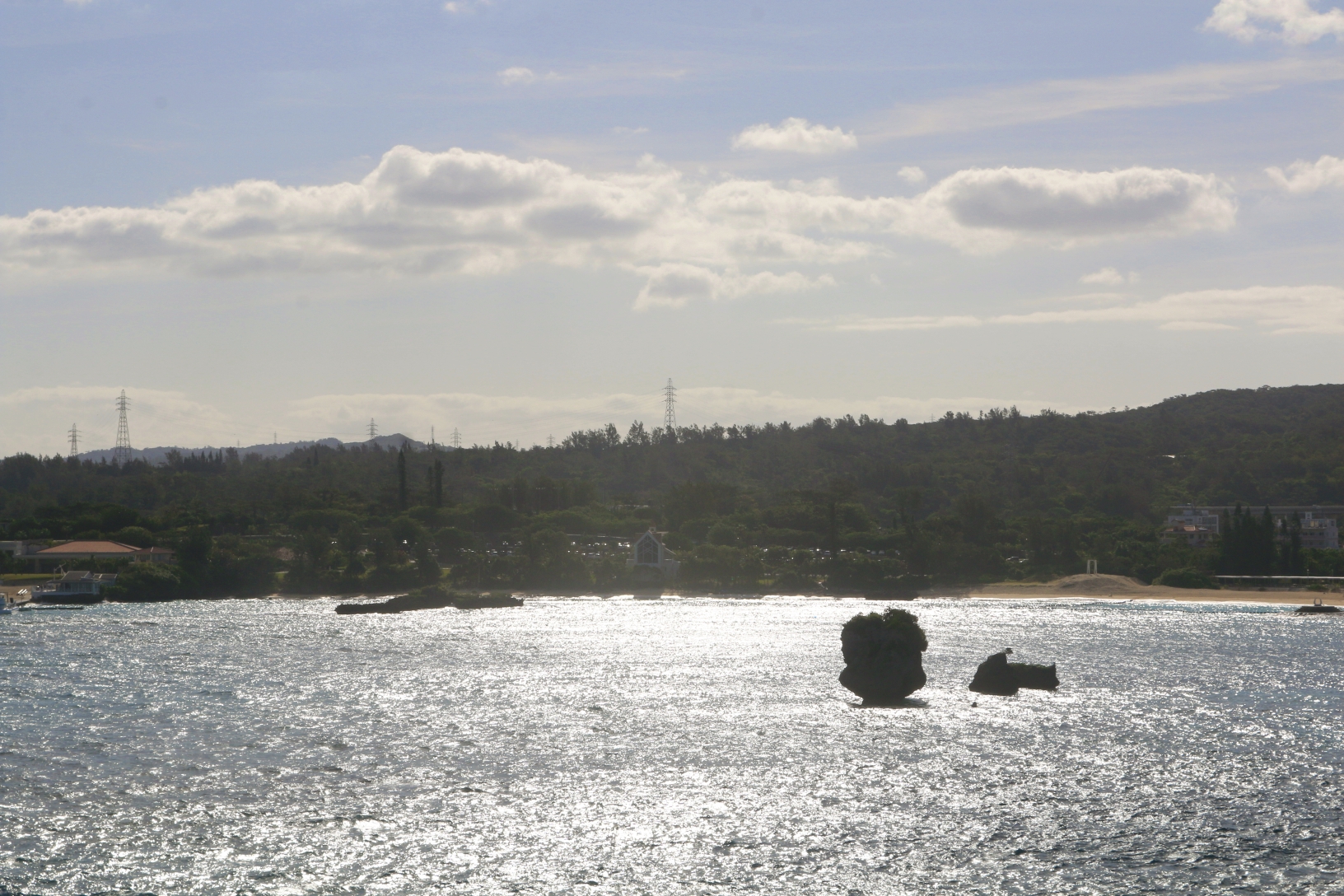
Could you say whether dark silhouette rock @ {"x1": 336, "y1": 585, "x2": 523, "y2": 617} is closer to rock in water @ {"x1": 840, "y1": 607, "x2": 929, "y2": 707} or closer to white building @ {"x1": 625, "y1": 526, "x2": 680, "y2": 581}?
white building @ {"x1": 625, "y1": 526, "x2": 680, "y2": 581}

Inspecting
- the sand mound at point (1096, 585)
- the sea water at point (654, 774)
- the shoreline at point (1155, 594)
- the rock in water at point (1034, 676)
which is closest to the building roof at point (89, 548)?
the sea water at point (654, 774)

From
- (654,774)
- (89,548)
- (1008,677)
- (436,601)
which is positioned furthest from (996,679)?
(89,548)

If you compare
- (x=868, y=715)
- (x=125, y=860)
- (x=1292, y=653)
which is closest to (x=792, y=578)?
(x=1292, y=653)

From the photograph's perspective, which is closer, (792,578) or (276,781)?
(276,781)

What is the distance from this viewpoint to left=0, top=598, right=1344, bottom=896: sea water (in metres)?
36.3

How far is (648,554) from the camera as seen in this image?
176625mm

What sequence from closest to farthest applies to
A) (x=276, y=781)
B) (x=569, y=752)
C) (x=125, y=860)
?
(x=125, y=860), (x=276, y=781), (x=569, y=752)

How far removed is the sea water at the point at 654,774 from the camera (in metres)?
36.3

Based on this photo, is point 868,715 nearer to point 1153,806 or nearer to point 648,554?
point 1153,806

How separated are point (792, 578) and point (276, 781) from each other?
12582 cm

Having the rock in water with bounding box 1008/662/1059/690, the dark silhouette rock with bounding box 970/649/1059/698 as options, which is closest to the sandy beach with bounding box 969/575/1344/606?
the rock in water with bounding box 1008/662/1059/690

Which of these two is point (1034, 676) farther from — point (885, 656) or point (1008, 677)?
point (885, 656)

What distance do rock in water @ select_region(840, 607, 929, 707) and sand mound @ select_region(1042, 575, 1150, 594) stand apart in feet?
342

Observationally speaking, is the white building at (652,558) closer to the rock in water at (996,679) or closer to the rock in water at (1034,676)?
the rock in water at (1034,676)
